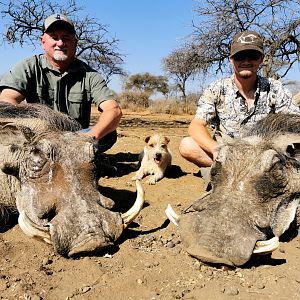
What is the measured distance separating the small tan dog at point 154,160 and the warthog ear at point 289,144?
91.2 inches

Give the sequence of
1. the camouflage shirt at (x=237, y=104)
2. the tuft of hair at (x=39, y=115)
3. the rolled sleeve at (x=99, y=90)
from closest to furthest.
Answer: the tuft of hair at (x=39, y=115) → the camouflage shirt at (x=237, y=104) → the rolled sleeve at (x=99, y=90)

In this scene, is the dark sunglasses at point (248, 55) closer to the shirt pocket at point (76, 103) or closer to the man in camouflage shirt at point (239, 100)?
the man in camouflage shirt at point (239, 100)

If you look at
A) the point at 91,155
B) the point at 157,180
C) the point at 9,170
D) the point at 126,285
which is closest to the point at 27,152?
the point at 9,170

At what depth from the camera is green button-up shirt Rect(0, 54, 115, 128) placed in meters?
4.73

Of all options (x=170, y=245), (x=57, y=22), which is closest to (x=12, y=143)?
(x=170, y=245)

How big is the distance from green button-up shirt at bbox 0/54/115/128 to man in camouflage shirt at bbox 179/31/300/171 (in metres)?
1.02

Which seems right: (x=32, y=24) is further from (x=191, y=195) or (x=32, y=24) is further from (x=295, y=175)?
(x=295, y=175)

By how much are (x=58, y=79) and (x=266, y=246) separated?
3056 mm

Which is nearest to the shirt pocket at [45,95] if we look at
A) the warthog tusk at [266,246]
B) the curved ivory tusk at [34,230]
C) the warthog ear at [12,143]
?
the warthog ear at [12,143]

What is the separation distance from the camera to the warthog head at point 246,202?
2.60 metres

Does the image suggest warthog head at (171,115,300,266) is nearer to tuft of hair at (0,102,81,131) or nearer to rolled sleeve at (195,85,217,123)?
rolled sleeve at (195,85,217,123)

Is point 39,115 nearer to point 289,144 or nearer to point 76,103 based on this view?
point 76,103

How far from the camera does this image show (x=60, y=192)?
294 cm

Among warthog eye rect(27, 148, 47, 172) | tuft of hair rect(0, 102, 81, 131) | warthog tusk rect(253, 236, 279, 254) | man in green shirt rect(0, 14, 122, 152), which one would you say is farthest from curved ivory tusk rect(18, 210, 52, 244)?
man in green shirt rect(0, 14, 122, 152)
